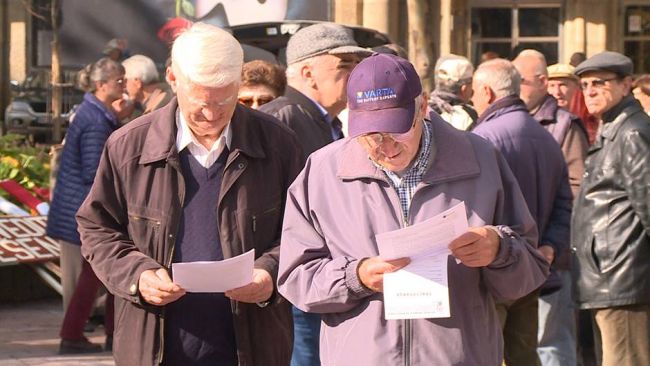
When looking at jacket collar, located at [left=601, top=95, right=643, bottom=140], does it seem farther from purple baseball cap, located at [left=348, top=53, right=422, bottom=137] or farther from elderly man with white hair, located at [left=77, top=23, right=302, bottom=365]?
purple baseball cap, located at [left=348, top=53, right=422, bottom=137]

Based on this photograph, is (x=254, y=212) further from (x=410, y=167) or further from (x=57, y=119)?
(x=57, y=119)

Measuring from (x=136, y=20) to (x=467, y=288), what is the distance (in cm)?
1316

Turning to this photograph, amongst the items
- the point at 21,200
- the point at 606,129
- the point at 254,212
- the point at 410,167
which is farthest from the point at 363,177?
the point at 21,200

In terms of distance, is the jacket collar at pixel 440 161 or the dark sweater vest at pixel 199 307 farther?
the dark sweater vest at pixel 199 307

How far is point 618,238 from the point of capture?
23.2 feet

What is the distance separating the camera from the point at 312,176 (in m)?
4.24

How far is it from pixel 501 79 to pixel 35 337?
4.27m

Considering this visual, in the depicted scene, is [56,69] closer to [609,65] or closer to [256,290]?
[609,65]

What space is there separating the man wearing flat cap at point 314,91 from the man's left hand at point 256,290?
1.72 metres

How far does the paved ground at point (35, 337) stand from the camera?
9.26m

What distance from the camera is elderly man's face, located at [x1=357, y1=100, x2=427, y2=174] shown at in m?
3.99

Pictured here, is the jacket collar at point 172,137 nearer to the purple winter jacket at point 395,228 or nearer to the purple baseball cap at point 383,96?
the purple winter jacket at point 395,228

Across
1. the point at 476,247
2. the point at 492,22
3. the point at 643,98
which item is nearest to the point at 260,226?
the point at 476,247

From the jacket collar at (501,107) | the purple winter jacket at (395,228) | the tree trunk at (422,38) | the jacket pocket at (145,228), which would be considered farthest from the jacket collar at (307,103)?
the tree trunk at (422,38)
